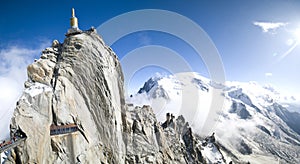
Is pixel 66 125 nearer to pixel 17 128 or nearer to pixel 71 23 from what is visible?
pixel 17 128

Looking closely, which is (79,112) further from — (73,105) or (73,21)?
(73,21)

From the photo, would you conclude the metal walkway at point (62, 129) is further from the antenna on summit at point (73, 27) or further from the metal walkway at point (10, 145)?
the antenna on summit at point (73, 27)

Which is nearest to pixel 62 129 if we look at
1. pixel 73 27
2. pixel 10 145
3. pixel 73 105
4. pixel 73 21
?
pixel 73 105

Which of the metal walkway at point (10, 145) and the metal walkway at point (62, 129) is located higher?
the metal walkway at point (62, 129)

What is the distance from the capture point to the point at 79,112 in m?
39.4

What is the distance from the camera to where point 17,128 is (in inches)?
1180

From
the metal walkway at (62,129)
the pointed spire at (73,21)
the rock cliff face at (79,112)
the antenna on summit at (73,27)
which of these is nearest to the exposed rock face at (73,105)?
the rock cliff face at (79,112)

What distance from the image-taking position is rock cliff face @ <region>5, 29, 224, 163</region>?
3161 centimetres

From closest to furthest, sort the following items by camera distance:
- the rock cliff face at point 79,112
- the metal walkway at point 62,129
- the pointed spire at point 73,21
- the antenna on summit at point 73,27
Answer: the rock cliff face at point 79,112 → the metal walkway at point 62,129 → the antenna on summit at point 73,27 → the pointed spire at point 73,21

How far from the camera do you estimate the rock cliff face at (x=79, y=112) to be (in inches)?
1244

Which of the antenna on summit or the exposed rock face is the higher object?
the antenna on summit

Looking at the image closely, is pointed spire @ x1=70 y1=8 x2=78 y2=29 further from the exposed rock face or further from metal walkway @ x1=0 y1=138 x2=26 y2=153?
metal walkway @ x1=0 y1=138 x2=26 y2=153

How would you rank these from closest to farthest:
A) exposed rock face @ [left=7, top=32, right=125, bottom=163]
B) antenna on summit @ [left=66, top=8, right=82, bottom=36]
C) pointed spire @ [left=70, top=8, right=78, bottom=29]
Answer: exposed rock face @ [left=7, top=32, right=125, bottom=163]
antenna on summit @ [left=66, top=8, right=82, bottom=36]
pointed spire @ [left=70, top=8, right=78, bottom=29]

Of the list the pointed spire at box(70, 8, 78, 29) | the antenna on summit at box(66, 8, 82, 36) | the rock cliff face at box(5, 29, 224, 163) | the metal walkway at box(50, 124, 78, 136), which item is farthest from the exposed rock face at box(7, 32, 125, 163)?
the pointed spire at box(70, 8, 78, 29)
